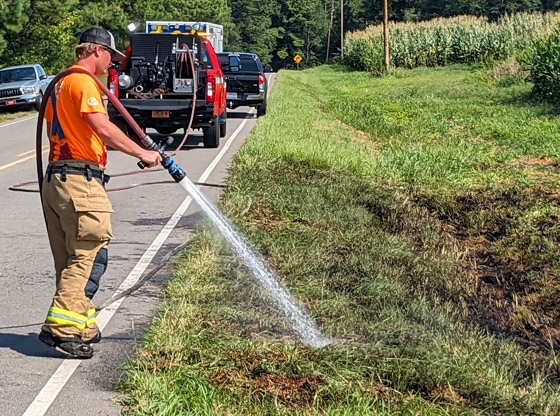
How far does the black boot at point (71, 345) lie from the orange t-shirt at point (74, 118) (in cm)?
113

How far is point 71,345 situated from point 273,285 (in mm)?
1841

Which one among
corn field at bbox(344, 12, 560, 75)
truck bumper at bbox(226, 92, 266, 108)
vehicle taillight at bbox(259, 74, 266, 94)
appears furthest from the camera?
corn field at bbox(344, 12, 560, 75)

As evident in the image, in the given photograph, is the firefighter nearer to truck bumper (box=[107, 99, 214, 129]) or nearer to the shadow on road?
the shadow on road

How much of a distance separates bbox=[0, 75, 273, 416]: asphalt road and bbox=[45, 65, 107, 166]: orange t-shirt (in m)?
1.29

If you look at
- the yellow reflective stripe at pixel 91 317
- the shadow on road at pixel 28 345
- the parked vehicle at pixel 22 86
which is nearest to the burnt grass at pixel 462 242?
the yellow reflective stripe at pixel 91 317

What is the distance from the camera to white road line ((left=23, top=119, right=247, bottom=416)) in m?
4.73

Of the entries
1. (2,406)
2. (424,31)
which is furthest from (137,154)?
(424,31)

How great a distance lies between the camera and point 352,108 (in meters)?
27.0

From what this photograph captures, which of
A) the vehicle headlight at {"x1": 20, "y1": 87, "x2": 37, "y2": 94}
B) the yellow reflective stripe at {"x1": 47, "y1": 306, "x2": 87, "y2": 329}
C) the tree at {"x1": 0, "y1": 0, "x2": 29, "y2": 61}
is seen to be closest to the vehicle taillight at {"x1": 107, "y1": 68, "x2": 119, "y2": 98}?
the yellow reflective stripe at {"x1": 47, "y1": 306, "x2": 87, "y2": 329}

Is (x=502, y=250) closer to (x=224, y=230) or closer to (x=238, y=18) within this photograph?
(x=224, y=230)

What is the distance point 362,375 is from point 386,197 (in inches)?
230

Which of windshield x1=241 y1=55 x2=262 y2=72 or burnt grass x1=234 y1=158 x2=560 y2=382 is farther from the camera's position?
windshield x1=241 y1=55 x2=262 y2=72

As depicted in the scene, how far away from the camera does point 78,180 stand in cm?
539

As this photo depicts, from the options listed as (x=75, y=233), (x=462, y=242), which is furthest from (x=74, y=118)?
(x=462, y=242)
